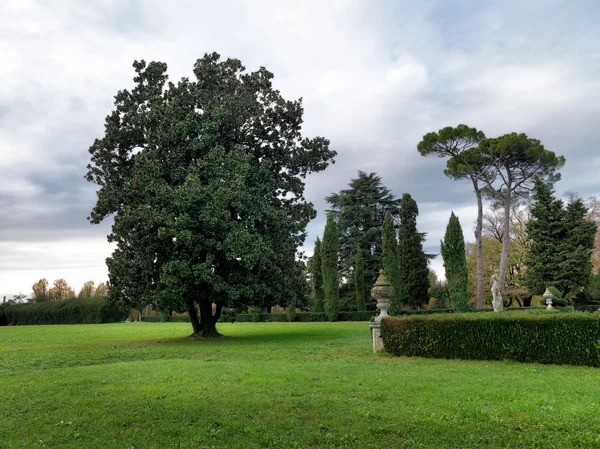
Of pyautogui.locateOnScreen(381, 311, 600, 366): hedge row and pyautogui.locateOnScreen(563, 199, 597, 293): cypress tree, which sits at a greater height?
pyautogui.locateOnScreen(563, 199, 597, 293): cypress tree

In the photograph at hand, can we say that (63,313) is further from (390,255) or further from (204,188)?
(204,188)

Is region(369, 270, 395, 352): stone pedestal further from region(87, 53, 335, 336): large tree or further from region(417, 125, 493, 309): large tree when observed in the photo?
region(417, 125, 493, 309): large tree

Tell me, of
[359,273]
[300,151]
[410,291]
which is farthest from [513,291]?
[300,151]

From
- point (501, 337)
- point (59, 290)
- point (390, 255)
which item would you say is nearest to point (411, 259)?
point (390, 255)

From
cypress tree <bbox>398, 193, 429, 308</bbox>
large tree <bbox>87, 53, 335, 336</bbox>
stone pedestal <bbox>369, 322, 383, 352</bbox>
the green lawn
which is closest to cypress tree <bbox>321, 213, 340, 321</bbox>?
cypress tree <bbox>398, 193, 429, 308</bbox>

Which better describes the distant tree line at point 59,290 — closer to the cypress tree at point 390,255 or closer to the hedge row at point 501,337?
the cypress tree at point 390,255

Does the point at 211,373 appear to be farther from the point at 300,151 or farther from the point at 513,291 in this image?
the point at 513,291

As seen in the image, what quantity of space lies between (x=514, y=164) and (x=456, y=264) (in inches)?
371

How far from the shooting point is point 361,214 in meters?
43.6

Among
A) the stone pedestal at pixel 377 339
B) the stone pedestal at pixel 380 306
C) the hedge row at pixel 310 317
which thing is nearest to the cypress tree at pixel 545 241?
the hedge row at pixel 310 317

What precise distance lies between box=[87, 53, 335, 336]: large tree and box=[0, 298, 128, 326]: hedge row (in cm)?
2926

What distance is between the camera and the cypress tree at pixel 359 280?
40250 mm

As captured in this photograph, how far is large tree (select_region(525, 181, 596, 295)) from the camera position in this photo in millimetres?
33750

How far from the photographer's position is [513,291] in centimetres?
3884
